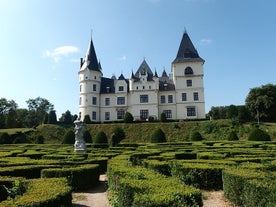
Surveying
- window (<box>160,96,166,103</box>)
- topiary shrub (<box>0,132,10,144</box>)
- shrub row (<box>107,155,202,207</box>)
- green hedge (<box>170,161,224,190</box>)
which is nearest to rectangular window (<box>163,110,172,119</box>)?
window (<box>160,96,166,103</box>)

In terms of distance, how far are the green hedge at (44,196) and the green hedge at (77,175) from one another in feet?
8.54

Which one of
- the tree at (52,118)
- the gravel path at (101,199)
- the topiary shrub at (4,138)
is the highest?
the tree at (52,118)

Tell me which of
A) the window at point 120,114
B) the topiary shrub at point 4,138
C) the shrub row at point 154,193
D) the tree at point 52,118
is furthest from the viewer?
the window at point 120,114

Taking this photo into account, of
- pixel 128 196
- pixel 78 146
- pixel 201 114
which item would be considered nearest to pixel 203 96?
pixel 201 114

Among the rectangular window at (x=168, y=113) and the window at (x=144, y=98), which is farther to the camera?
the window at (x=144, y=98)

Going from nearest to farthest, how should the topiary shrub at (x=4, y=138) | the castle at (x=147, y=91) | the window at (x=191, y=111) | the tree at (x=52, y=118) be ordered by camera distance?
1. the topiary shrub at (x=4, y=138)
2. the tree at (x=52, y=118)
3. the window at (x=191, y=111)
4. the castle at (x=147, y=91)

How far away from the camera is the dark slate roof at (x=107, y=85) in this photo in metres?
60.1

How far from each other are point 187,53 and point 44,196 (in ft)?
174

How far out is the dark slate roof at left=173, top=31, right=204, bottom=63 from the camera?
56.1 metres

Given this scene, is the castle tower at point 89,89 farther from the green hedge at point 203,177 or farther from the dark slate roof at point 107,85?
the green hedge at point 203,177

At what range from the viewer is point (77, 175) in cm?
1138

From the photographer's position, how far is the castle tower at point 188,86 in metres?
55.1

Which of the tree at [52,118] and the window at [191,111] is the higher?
the window at [191,111]

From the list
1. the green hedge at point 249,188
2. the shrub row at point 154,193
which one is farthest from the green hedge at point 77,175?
the green hedge at point 249,188
